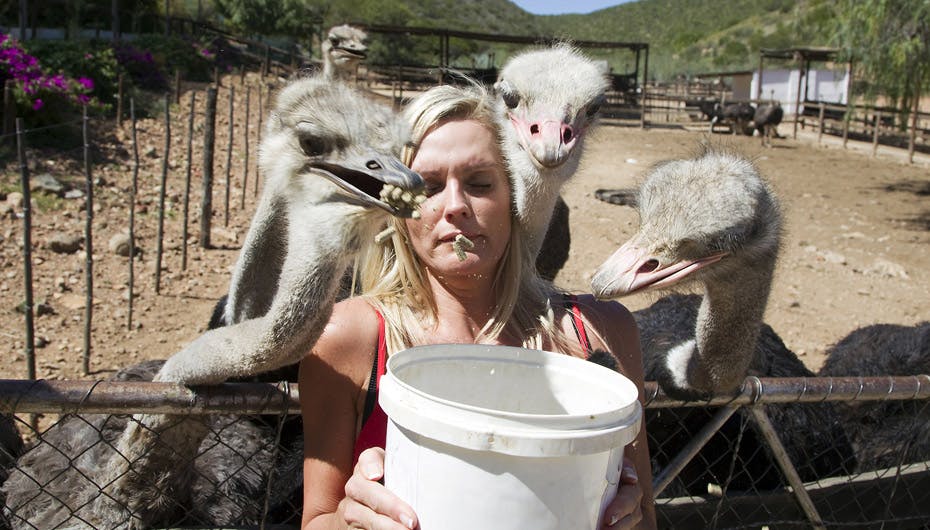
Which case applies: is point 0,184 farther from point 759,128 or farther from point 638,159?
point 759,128

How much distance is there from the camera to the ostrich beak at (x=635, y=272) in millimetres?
1723

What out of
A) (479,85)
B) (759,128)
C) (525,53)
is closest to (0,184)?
(525,53)

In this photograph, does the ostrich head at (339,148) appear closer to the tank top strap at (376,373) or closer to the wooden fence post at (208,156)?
the tank top strap at (376,373)

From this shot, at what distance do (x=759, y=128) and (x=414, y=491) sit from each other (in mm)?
20381

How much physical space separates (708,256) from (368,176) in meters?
0.82

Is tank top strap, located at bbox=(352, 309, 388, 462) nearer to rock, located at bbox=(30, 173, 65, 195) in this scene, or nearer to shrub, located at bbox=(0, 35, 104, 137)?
rock, located at bbox=(30, 173, 65, 195)

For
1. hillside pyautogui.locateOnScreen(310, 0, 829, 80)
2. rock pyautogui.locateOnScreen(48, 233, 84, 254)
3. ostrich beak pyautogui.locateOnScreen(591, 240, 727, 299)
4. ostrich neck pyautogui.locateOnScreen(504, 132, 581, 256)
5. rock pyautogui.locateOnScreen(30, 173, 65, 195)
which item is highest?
hillside pyautogui.locateOnScreen(310, 0, 829, 80)

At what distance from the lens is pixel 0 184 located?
7.92 m

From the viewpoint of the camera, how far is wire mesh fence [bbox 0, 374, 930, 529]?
67.1 inches

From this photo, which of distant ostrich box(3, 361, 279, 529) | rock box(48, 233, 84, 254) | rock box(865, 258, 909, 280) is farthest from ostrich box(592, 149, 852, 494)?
rock box(865, 258, 909, 280)

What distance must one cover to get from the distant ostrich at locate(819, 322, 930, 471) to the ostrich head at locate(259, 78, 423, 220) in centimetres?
208

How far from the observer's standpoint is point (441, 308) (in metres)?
1.80

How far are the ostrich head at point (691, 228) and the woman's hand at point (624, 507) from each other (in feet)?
1.55

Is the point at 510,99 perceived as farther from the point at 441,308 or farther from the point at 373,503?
the point at 373,503
